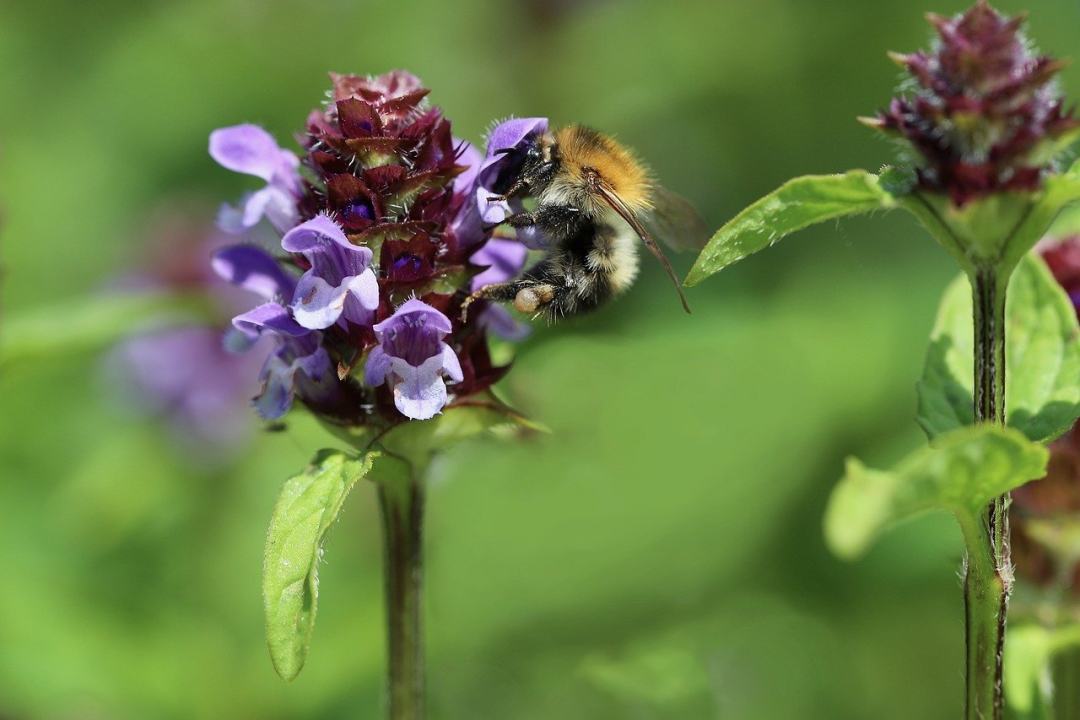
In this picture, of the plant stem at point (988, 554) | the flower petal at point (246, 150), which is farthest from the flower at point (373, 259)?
the plant stem at point (988, 554)

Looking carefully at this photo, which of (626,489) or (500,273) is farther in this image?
(626,489)

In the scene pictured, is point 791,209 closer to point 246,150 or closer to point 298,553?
point 298,553

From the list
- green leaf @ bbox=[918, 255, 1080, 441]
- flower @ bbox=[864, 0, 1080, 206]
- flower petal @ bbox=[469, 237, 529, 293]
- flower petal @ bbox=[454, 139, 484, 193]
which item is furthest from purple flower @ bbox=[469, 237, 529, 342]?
flower @ bbox=[864, 0, 1080, 206]

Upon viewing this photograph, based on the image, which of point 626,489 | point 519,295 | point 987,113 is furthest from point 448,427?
point 626,489

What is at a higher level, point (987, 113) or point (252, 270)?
point (252, 270)

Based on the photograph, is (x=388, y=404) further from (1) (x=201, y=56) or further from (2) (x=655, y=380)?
(1) (x=201, y=56)

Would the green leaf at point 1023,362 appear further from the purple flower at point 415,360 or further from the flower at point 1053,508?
the purple flower at point 415,360

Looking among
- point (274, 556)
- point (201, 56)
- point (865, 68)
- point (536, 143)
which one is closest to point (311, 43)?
point (201, 56)
